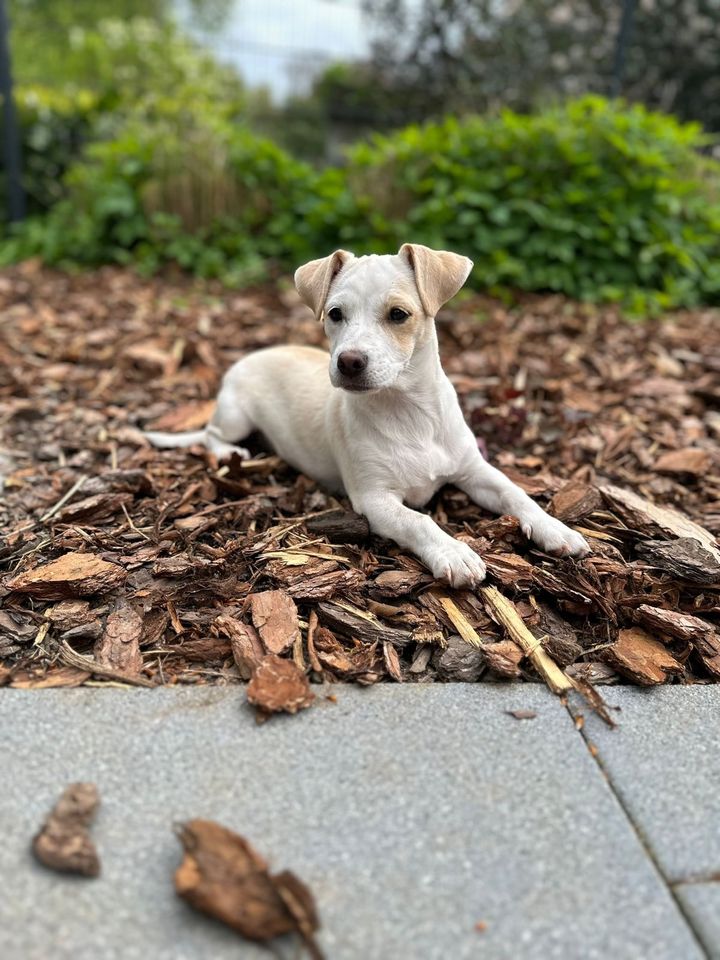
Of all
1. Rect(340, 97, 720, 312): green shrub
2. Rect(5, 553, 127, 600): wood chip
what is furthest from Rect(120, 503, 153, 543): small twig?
Rect(340, 97, 720, 312): green shrub

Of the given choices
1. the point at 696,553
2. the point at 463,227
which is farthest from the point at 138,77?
the point at 696,553

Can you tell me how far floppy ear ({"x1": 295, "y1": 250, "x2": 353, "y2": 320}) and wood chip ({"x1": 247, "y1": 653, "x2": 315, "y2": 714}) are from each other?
158 cm

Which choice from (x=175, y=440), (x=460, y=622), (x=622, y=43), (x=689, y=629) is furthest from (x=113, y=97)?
(x=689, y=629)

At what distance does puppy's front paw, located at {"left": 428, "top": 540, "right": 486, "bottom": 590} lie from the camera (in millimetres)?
2820

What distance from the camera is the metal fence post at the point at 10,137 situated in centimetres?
942

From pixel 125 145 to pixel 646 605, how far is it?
810 centimetres

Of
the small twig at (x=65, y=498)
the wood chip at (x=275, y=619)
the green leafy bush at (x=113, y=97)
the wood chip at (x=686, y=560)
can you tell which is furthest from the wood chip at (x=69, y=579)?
the green leafy bush at (x=113, y=97)

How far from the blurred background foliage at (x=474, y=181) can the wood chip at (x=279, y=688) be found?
5804mm

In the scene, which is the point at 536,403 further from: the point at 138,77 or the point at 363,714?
the point at 138,77

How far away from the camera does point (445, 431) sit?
341cm

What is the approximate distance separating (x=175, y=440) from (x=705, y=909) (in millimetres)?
3282

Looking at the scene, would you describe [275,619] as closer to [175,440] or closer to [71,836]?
[71,836]

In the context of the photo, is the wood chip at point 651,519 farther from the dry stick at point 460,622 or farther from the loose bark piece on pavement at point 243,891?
the loose bark piece on pavement at point 243,891

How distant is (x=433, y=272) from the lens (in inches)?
123
